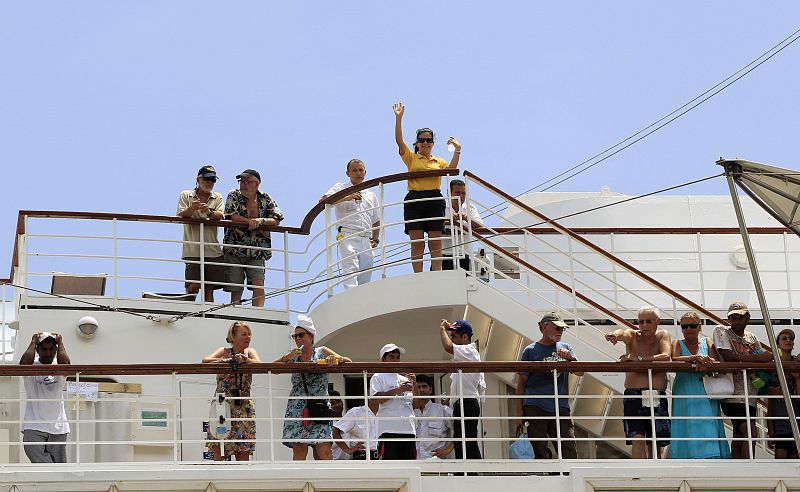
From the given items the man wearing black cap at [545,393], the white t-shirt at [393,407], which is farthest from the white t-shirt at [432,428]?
the man wearing black cap at [545,393]

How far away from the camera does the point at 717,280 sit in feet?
70.5

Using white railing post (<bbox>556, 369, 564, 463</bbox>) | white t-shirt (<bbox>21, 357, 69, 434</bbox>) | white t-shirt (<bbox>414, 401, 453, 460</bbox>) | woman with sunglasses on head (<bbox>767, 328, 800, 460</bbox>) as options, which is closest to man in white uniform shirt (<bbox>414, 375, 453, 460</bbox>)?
white t-shirt (<bbox>414, 401, 453, 460</bbox>)

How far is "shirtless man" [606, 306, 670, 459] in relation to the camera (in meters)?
16.7

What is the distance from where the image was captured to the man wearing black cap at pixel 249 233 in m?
19.3

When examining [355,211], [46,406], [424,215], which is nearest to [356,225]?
[355,211]

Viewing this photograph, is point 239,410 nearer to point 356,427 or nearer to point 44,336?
point 356,427

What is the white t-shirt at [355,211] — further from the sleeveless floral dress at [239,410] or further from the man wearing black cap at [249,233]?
the sleeveless floral dress at [239,410]

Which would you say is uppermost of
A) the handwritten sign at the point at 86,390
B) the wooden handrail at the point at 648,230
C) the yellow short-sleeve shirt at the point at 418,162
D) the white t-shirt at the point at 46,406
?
the yellow short-sleeve shirt at the point at 418,162

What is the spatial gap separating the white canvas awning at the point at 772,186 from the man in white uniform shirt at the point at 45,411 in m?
5.89

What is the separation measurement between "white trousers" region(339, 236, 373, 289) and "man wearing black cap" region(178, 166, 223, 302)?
3.91 ft

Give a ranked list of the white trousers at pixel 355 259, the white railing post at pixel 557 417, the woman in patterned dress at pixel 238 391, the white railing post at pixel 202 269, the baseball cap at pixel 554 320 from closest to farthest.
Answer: the white railing post at pixel 557 417, the woman in patterned dress at pixel 238 391, the baseball cap at pixel 554 320, the white railing post at pixel 202 269, the white trousers at pixel 355 259

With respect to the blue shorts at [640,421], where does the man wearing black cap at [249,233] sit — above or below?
above

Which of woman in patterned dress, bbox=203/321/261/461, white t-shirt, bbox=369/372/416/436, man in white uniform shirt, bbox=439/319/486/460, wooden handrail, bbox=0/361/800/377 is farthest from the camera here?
man in white uniform shirt, bbox=439/319/486/460

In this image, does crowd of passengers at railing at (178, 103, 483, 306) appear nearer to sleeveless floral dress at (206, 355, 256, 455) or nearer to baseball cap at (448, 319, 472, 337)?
baseball cap at (448, 319, 472, 337)
